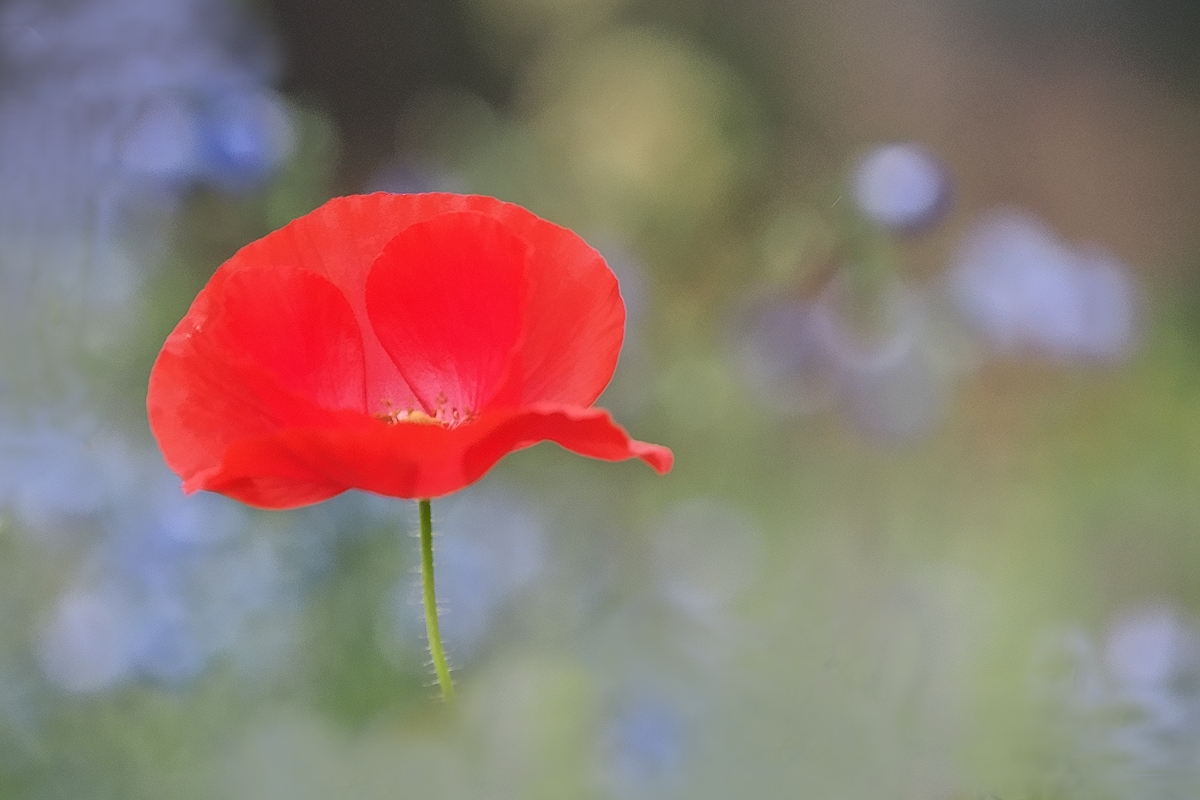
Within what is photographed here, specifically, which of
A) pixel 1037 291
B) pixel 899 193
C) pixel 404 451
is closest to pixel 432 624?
pixel 404 451

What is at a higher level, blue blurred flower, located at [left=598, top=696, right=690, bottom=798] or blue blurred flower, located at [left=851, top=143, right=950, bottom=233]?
blue blurred flower, located at [left=851, top=143, right=950, bottom=233]

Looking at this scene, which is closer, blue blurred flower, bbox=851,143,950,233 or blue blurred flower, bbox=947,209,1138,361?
blue blurred flower, bbox=851,143,950,233

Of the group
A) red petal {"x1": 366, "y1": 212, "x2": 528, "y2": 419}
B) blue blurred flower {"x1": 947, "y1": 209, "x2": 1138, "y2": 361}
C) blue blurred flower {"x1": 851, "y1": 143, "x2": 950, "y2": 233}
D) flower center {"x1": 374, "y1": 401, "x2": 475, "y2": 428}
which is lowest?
flower center {"x1": 374, "y1": 401, "x2": 475, "y2": 428}

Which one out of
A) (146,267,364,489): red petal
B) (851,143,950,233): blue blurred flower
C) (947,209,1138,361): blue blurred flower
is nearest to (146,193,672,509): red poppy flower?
(146,267,364,489): red petal

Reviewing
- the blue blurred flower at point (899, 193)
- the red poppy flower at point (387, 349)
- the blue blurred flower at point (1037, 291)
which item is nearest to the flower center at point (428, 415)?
the red poppy flower at point (387, 349)

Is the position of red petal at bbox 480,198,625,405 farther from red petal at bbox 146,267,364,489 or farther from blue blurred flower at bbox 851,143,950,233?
blue blurred flower at bbox 851,143,950,233

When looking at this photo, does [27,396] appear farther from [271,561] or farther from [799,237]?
[799,237]

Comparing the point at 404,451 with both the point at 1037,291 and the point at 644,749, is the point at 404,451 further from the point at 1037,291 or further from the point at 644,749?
the point at 1037,291

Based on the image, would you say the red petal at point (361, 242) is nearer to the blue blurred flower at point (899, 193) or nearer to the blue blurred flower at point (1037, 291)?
the blue blurred flower at point (899, 193)

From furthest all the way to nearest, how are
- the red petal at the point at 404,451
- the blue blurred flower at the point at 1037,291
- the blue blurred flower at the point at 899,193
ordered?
the blue blurred flower at the point at 1037,291 < the blue blurred flower at the point at 899,193 < the red petal at the point at 404,451
